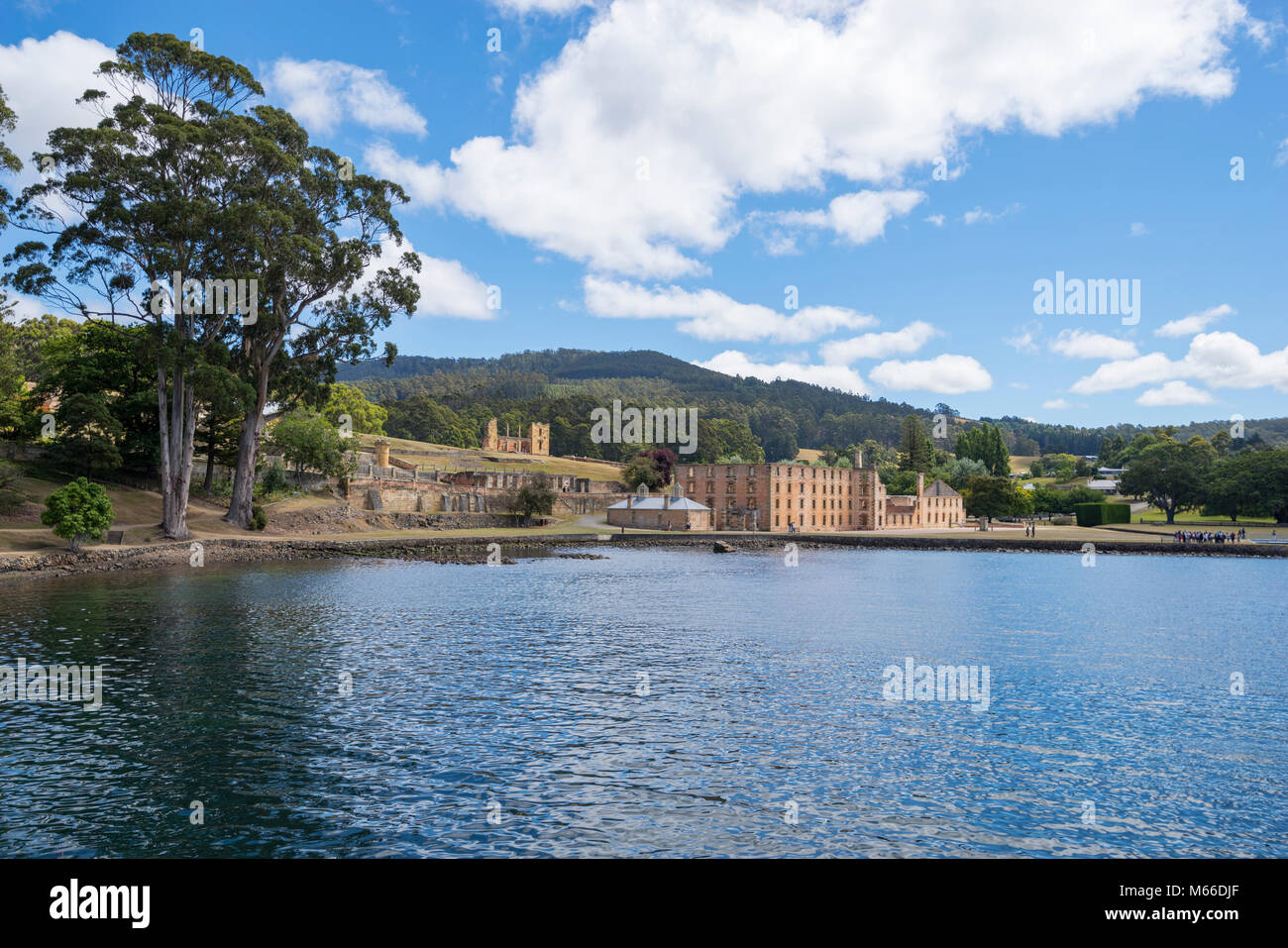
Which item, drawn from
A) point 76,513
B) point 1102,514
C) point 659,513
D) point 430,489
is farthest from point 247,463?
point 1102,514

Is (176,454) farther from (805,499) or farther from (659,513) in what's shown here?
(805,499)

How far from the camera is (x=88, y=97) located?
46.2 metres

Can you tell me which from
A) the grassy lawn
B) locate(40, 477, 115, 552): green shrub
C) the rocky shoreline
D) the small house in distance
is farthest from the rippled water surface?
the grassy lawn

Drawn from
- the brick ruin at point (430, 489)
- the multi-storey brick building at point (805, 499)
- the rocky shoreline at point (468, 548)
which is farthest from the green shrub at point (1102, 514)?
the brick ruin at point (430, 489)

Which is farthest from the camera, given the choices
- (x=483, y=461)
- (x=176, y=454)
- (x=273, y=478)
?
(x=483, y=461)

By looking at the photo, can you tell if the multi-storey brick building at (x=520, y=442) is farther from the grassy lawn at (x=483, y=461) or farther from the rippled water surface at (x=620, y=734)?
the rippled water surface at (x=620, y=734)

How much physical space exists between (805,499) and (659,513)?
24.2 metres

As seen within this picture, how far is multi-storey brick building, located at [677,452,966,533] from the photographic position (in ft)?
358

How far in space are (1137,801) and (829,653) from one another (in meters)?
13.1

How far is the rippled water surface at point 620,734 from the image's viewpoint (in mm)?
11734

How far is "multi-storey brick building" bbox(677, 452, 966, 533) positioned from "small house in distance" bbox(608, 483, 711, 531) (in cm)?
802

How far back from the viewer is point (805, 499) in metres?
113

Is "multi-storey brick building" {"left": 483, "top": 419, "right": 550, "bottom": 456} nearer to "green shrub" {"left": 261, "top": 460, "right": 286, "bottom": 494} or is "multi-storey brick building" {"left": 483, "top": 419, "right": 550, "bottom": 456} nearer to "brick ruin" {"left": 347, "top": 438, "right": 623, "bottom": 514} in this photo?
"brick ruin" {"left": 347, "top": 438, "right": 623, "bottom": 514}
